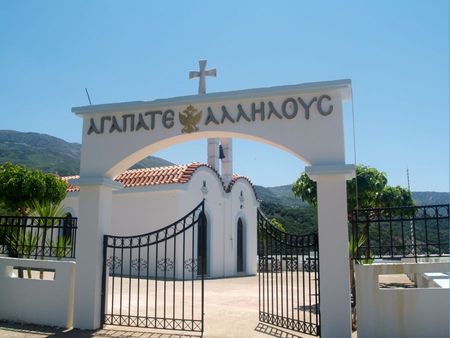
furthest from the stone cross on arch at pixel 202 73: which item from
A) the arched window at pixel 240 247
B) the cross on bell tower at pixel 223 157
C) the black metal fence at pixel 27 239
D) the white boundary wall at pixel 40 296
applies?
the arched window at pixel 240 247

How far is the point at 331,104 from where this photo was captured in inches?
298

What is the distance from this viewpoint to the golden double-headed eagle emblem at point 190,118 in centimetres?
822

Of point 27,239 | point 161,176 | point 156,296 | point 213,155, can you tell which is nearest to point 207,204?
point 161,176

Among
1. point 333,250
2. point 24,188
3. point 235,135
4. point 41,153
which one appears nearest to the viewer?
point 333,250

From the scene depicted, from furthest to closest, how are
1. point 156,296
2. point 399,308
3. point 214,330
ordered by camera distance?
point 156,296 → point 214,330 → point 399,308

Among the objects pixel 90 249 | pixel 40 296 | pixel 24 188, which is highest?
pixel 24 188

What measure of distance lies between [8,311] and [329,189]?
694cm

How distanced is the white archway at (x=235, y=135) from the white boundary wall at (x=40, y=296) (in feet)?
0.86

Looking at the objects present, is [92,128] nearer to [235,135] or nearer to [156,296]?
[235,135]

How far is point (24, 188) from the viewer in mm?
14992

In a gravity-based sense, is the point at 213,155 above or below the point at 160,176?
above

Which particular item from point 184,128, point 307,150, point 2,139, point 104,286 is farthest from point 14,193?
point 2,139

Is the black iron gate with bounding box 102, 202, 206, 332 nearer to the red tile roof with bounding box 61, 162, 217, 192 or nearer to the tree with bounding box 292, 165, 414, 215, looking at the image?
the red tile roof with bounding box 61, 162, 217, 192

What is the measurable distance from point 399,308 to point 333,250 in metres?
1.31
